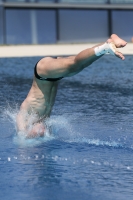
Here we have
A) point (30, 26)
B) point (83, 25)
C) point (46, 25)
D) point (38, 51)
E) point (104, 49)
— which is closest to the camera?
point (104, 49)

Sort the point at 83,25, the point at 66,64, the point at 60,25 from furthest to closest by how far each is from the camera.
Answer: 1. the point at 83,25
2. the point at 60,25
3. the point at 66,64

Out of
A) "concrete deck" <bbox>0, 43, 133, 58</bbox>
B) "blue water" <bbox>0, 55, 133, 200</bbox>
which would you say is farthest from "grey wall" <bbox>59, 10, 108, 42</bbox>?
"blue water" <bbox>0, 55, 133, 200</bbox>

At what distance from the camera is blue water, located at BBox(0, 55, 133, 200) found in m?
6.11

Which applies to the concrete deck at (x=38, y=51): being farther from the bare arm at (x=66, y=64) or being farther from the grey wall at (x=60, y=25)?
the bare arm at (x=66, y=64)

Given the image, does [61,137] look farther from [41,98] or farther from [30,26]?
[30,26]

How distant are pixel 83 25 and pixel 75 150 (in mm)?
18942

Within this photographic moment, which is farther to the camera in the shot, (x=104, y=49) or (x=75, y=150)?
(x=75, y=150)

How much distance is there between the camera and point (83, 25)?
86.2 feet

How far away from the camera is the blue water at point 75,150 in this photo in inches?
→ 241

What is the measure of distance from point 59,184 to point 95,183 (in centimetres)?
33

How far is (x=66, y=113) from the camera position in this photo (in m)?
10.1

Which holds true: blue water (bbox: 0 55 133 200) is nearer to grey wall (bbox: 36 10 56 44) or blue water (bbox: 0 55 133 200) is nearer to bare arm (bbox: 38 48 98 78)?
bare arm (bbox: 38 48 98 78)

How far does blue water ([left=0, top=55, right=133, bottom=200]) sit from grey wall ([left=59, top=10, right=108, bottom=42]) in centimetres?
1320

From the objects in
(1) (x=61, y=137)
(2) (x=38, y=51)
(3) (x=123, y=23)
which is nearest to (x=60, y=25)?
(3) (x=123, y=23)
